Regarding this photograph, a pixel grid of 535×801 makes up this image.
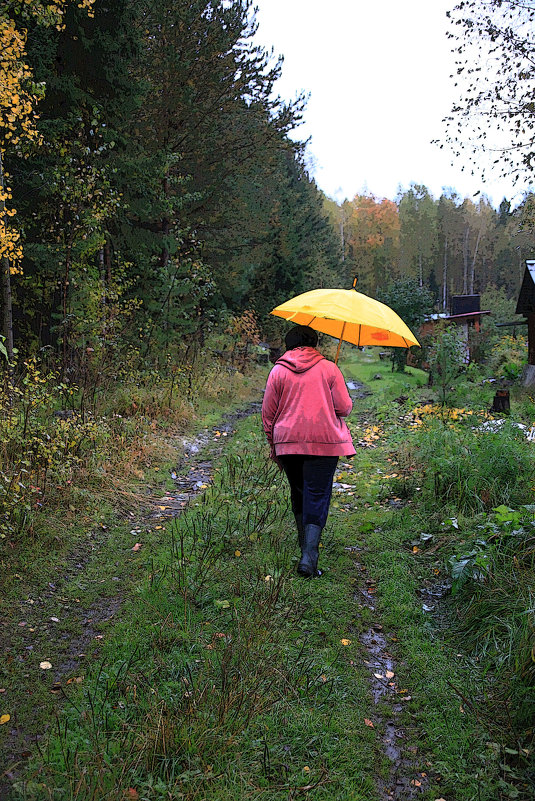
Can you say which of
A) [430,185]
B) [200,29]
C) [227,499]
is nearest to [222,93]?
[200,29]

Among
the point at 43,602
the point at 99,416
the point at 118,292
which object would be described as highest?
the point at 118,292

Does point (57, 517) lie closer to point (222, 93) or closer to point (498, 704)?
point (498, 704)

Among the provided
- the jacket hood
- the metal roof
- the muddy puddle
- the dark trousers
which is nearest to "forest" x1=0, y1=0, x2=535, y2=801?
the muddy puddle

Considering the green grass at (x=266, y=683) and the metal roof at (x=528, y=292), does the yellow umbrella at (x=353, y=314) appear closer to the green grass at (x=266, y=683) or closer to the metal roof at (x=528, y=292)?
the green grass at (x=266, y=683)

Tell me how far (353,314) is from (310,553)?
2.01 meters

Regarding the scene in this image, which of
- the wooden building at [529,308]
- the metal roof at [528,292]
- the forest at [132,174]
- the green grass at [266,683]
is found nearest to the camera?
the green grass at [266,683]

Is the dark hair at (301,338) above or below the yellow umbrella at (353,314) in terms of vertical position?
below

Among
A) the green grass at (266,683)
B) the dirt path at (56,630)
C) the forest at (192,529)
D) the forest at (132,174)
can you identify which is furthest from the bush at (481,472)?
the forest at (132,174)

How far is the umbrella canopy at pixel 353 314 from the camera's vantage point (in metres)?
4.64

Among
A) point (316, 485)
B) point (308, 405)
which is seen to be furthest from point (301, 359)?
point (316, 485)

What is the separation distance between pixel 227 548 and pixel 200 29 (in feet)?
40.2

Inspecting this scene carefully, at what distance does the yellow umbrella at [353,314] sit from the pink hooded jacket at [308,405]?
369 millimetres

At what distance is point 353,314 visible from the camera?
4652mm

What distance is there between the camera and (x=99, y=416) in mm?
8094
